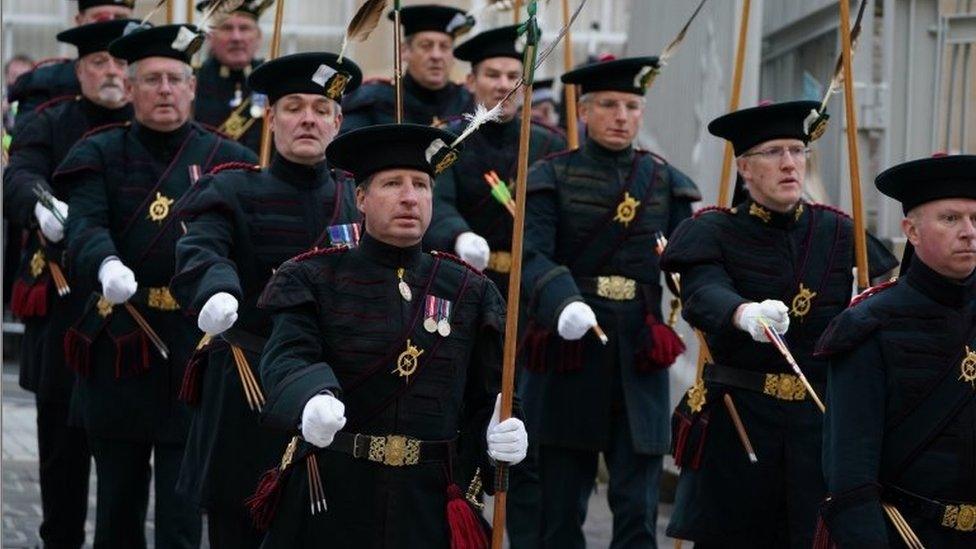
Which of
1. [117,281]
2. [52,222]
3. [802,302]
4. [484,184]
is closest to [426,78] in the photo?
[484,184]

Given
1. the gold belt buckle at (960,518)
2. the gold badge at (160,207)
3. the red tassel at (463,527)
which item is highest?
the gold badge at (160,207)

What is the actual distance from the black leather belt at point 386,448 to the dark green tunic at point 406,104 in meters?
4.62

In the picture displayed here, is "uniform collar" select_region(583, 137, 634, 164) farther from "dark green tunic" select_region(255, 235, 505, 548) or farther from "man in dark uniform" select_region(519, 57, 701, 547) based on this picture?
"dark green tunic" select_region(255, 235, 505, 548)

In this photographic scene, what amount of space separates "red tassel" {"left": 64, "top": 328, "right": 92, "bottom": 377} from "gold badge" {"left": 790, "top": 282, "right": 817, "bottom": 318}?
119 inches

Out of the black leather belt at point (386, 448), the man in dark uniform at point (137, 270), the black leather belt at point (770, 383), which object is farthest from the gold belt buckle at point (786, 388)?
the man in dark uniform at point (137, 270)

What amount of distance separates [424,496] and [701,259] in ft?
5.86

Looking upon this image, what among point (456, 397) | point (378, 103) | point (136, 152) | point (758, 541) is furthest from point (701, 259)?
point (378, 103)

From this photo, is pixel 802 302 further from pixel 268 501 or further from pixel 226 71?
pixel 226 71

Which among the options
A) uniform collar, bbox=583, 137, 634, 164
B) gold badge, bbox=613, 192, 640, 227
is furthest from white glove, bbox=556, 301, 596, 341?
uniform collar, bbox=583, 137, 634, 164

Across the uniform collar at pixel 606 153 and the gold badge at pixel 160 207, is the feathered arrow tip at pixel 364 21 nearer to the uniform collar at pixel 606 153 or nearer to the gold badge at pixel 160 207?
the gold badge at pixel 160 207

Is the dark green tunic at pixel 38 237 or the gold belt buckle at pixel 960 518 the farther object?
the dark green tunic at pixel 38 237

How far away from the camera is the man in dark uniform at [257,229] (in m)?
8.67

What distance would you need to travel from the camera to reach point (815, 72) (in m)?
13.1

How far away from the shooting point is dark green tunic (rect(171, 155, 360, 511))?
8.69 meters
